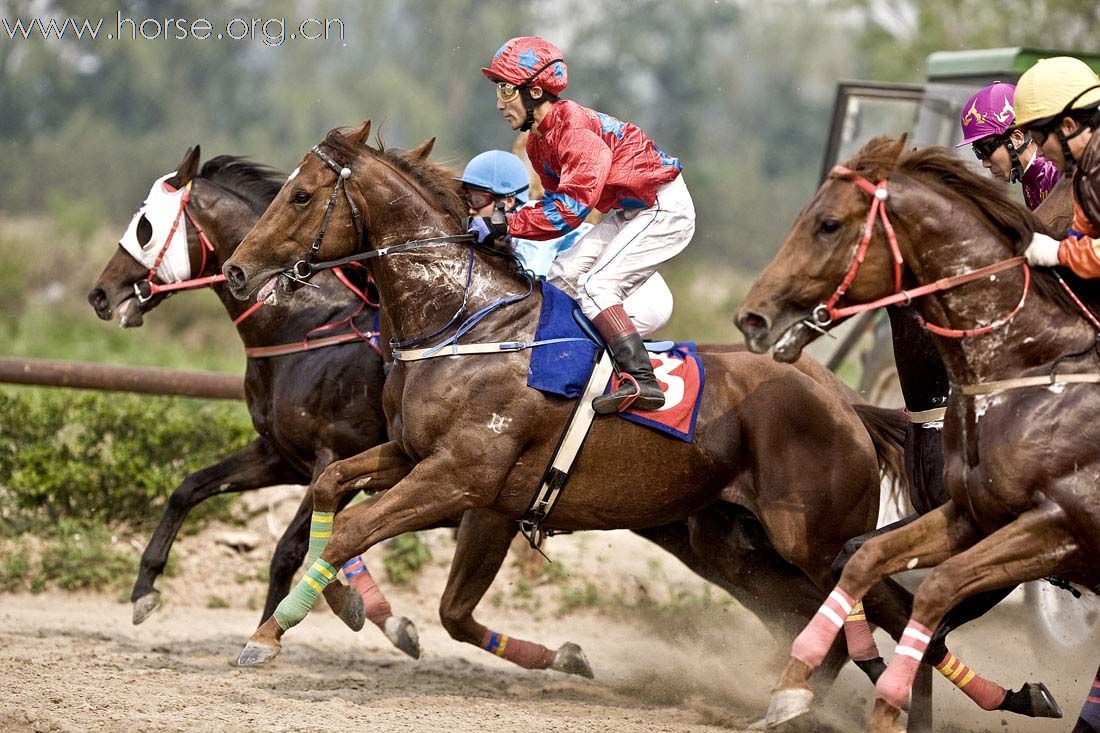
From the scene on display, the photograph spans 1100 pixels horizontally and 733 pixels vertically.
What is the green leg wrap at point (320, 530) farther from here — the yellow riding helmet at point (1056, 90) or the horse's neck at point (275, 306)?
the yellow riding helmet at point (1056, 90)

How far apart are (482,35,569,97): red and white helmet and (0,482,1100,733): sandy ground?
247 cm

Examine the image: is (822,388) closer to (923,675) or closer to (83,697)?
(923,675)

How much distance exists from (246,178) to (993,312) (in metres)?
3.75

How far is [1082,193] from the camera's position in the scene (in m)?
4.02

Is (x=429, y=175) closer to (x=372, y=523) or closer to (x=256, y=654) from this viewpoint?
(x=372, y=523)

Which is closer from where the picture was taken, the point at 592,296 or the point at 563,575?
the point at 592,296

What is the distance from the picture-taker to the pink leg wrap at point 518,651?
5883mm

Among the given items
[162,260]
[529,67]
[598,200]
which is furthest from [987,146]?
[162,260]

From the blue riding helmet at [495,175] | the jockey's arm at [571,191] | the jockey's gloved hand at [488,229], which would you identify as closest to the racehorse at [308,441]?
the blue riding helmet at [495,175]

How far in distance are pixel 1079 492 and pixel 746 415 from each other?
151cm

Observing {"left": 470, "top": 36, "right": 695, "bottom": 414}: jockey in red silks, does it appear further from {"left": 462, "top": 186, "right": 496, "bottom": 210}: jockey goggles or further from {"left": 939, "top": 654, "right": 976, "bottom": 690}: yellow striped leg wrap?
{"left": 939, "top": 654, "right": 976, "bottom": 690}: yellow striped leg wrap

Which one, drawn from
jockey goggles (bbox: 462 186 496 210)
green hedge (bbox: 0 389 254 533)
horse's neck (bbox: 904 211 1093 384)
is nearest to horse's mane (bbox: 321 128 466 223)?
jockey goggles (bbox: 462 186 496 210)

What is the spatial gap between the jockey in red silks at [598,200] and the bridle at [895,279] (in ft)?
3.36

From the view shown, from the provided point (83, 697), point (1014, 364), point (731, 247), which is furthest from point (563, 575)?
point (731, 247)
